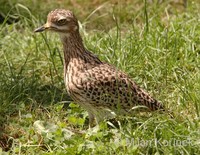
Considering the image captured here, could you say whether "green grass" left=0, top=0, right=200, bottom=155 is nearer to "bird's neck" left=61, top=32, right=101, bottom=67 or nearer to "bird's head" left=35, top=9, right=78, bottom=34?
"bird's neck" left=61, top=32, right=101, bottom=67

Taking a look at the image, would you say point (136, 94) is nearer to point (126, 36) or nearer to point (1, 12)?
point (126, 36)

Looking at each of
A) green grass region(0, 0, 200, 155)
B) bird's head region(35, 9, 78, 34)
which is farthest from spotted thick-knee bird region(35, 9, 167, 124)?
green grass region(0, 0, 200, 155)

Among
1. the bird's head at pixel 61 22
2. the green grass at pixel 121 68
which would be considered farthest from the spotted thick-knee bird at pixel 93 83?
the green grass at pixel 121 68

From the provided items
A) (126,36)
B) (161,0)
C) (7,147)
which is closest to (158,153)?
(7,147)

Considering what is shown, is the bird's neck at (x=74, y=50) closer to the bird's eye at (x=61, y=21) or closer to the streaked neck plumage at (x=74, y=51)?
the streaked neck plumage at (x=74, y=51)

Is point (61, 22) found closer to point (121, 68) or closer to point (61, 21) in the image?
point (61, 21)

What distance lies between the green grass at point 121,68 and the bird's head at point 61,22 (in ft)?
A: 2.08

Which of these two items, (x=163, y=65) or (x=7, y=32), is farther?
(x=7, y=32)

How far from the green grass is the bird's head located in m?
0.64

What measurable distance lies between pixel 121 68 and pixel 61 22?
92 centimetres

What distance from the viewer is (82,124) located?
560 centimetres

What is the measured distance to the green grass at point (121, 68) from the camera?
4980 mm

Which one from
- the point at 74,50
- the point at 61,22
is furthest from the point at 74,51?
the point at 61,22

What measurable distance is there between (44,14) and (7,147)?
3265 millimetres
